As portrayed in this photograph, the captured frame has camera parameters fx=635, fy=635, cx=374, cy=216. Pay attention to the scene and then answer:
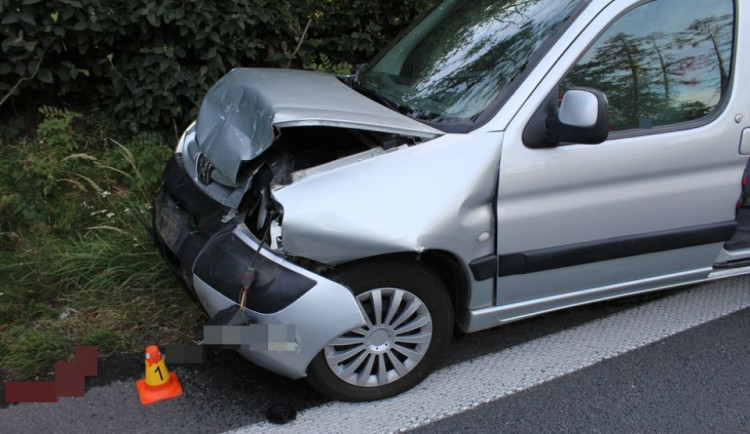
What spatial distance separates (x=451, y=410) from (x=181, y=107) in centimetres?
312

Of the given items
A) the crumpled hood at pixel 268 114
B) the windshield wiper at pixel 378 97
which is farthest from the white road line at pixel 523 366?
the windshield wiper at pixel 378 97

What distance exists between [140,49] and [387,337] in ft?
9.78

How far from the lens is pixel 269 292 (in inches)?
93.0

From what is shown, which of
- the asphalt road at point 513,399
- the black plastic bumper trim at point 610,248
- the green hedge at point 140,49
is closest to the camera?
the asphalt road at point 513,399

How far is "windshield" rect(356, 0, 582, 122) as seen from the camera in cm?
274

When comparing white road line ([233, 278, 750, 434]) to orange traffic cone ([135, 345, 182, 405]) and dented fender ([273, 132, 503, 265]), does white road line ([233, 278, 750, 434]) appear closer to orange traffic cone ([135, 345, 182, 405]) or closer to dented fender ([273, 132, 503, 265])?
orange traffic cone ([135, 345, 182, 405])

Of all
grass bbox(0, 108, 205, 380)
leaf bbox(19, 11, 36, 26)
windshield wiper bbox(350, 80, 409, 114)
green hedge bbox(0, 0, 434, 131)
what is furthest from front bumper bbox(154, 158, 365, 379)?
leaf bbox(19, 11, 36, 26)

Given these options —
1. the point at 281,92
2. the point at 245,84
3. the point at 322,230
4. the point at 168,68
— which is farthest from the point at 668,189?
the point at 168,68

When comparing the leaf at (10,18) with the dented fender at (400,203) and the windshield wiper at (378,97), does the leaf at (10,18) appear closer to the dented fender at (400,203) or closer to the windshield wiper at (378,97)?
the windshield wiper at (378,97)

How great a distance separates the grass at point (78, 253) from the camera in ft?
10.1

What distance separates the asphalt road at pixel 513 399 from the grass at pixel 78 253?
0.27m

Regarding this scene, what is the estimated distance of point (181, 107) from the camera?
4.67m

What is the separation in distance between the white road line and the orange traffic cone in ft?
1.32

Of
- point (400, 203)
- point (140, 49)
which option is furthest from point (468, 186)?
point (140, 49)
